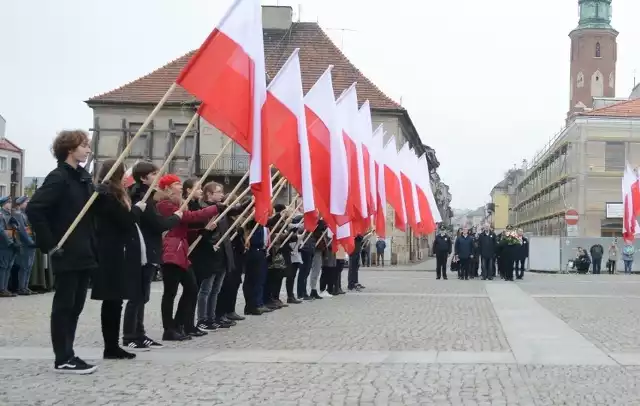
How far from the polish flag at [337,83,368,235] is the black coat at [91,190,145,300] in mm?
7466

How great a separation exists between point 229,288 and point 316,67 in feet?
132

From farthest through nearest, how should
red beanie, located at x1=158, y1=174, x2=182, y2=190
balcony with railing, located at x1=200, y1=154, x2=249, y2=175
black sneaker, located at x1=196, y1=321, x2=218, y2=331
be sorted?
balcony with railing, located at x1=200, y1=154, x2=249, y2=175
black sneaker, located at x1=196, y1=321, x2=218, y2=331
red beanie, located at x1=158, y1=174, x2=182, y2=190

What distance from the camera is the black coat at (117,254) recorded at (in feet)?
26.1

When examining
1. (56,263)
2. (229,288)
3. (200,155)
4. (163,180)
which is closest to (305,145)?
(229,288)

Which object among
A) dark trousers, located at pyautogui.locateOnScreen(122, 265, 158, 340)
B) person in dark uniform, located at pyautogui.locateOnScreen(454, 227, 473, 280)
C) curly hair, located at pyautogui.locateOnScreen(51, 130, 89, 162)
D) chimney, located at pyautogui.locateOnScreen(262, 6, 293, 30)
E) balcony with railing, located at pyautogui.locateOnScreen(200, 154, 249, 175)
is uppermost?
chimney, located at pyautogui.locateOnScreen(262, 6, 293, 30)

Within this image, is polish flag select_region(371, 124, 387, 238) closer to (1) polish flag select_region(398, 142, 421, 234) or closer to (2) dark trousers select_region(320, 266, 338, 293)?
(2) dark trousers select_region(320, 266, 338, 293)

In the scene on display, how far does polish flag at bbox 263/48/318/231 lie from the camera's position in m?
12.8

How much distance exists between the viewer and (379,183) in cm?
1964

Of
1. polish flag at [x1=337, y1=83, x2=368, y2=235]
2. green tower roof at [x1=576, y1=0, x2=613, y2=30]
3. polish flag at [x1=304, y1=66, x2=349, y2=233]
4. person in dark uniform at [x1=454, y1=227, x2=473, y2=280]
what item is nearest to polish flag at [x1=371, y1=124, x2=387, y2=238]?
polish flag at [x1=337, y1=83, x2=368, y2=235]

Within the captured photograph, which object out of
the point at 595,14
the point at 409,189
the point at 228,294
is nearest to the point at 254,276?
the point at 228,294

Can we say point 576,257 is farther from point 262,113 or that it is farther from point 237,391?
point 237,391

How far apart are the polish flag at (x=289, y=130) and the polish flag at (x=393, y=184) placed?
7700mm

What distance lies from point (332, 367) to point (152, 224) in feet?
7.01

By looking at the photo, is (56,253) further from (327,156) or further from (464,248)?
(464,248)
